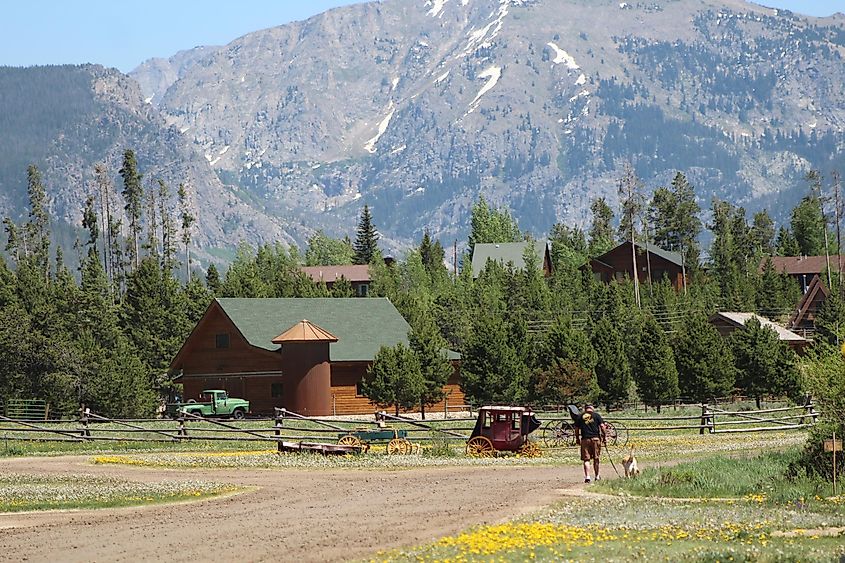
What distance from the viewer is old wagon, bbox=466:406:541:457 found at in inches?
1686

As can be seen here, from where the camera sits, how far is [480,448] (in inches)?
1708


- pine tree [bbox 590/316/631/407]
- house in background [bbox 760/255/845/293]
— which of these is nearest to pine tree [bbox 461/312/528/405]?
pine tree [bbox 590/316/631/407]

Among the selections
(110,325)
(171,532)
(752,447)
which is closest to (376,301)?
(110,325)

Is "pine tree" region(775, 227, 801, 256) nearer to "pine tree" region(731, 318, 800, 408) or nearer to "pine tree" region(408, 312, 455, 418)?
"pine tree" region(731, 318, 800, 408)

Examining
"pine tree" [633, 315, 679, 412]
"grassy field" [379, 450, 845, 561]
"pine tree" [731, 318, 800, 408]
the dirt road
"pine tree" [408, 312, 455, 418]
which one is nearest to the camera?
"grassy field" [379, 450, 845, 561]

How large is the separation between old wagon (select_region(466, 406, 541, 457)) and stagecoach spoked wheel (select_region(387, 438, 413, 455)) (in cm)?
224

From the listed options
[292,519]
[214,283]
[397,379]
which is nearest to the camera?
[292,519]

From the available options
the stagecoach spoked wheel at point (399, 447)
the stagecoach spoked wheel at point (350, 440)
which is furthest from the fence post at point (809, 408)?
the stagecoach spoked wheel at point (350, 440)

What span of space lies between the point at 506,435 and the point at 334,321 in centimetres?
4087

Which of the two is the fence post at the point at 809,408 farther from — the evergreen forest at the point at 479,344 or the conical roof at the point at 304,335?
the conical roof at the point at 304,335

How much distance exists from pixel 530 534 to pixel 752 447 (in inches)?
959

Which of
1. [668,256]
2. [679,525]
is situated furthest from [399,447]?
[668,256]

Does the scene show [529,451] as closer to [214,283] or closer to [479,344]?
[479,344]

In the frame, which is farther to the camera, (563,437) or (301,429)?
(301,429)
